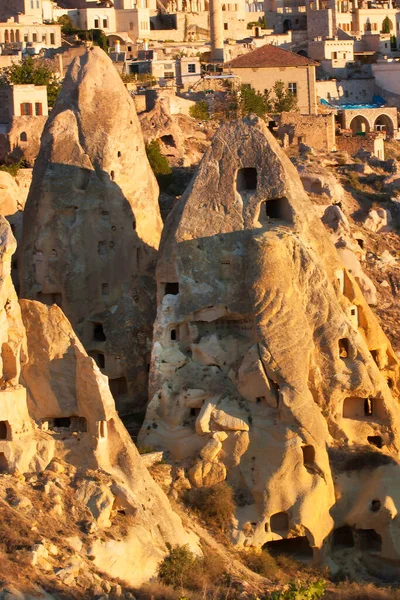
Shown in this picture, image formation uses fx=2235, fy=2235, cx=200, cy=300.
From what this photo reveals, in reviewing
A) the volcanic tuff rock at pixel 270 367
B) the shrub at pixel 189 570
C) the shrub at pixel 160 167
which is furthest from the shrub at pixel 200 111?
the shrub at pixel 189 570

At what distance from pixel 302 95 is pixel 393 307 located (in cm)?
2729

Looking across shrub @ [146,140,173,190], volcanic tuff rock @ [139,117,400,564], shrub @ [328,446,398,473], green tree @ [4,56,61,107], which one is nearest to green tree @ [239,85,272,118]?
green tree @ [4,56,61,107]

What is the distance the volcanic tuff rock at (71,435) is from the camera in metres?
48.3

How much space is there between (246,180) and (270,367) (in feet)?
18.8

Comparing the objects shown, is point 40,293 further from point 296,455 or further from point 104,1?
point 104,1

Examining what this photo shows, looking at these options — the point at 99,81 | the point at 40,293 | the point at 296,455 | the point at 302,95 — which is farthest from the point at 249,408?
the point at 302,95

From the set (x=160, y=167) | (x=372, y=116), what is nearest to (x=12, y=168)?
(x=160, y=167)

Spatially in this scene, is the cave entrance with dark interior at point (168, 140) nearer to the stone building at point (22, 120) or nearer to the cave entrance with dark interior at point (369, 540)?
the stone building at point (22, 120)

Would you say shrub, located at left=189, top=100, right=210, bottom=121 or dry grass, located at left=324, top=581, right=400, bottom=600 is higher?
shrub, located at left=189, top=100, right=210, bottom=121

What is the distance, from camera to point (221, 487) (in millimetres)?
51906

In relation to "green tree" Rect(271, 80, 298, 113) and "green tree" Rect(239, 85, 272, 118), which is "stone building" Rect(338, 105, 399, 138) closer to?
"green tree" Rect(271, 80, 298, 113)

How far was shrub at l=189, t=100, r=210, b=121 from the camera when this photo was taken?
79.0 m

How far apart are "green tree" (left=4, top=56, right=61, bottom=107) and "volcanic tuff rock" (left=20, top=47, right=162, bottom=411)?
17.5m

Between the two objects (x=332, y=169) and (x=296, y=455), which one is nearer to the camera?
(x=296, y=455)
